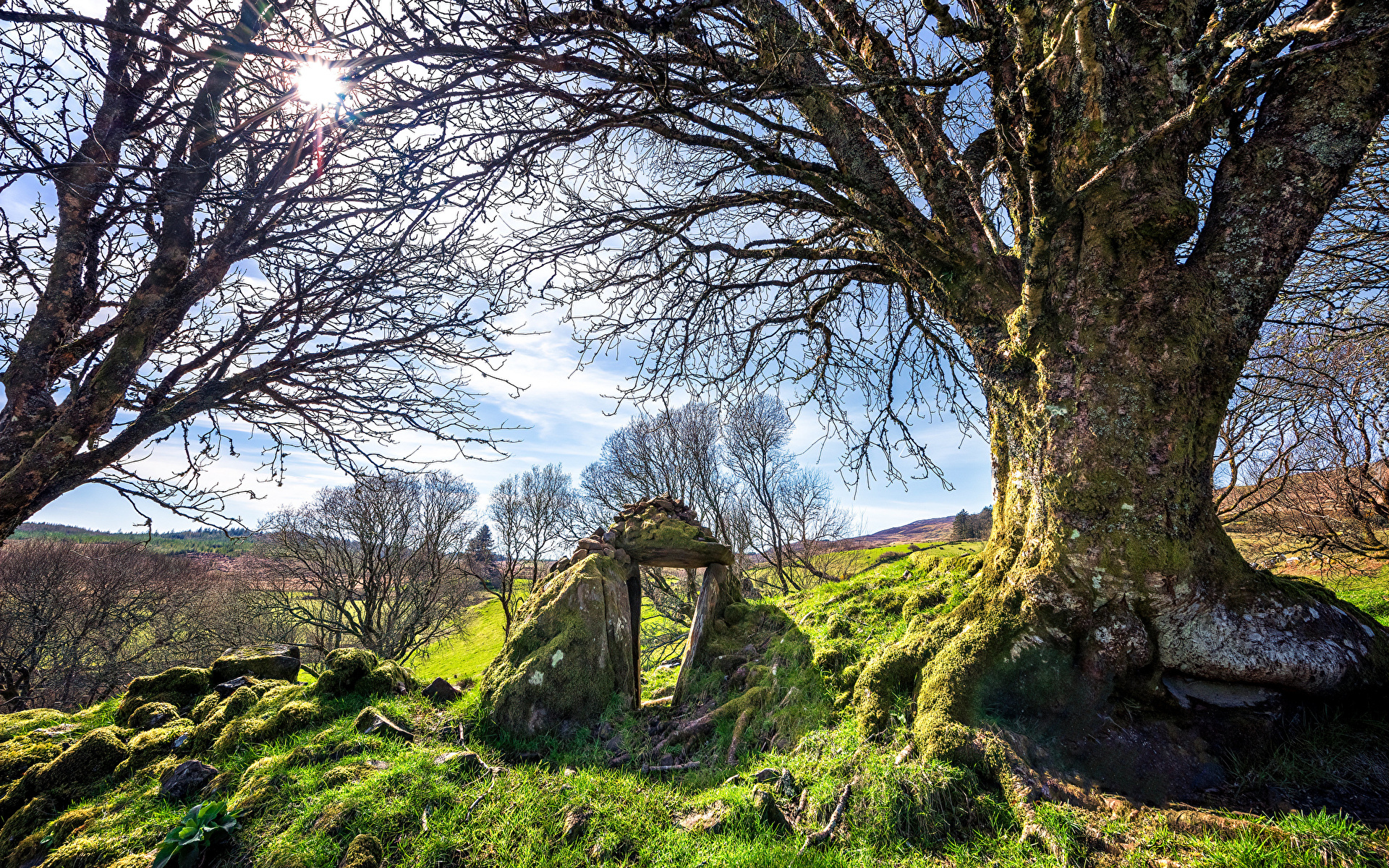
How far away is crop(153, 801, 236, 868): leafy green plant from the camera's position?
3.21 m

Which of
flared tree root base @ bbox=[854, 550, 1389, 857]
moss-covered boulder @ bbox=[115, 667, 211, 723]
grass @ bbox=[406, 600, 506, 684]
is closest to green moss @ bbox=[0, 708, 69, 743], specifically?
moss-covered boulder @ bbox=[115, 667, 211, 723]

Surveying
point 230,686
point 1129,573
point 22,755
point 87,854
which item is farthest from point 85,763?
point 1129,573

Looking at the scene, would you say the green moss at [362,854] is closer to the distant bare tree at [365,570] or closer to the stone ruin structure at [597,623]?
the stone ruin structure at [597,623]

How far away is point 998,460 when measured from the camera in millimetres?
4418

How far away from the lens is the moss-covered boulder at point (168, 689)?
5906 mm

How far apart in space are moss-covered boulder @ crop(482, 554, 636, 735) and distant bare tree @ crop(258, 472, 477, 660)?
532 inches

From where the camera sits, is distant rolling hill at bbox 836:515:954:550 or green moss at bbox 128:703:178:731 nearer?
green moss at bbox 128:703:178:731

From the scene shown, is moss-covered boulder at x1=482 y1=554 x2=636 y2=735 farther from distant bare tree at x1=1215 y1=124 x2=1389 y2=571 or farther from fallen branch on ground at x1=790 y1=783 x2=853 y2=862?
distant bare tree at x1=1215 y1=124 x2=1389 y2=571

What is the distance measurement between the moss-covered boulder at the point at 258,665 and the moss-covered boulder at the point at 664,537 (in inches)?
195

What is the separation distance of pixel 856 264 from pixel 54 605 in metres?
25.6

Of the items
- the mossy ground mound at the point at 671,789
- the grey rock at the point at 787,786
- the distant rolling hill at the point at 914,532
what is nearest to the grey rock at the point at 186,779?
the mossy ground mound at the point at 671,789

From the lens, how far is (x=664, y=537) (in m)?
6.96

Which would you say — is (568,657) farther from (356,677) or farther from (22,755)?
(22,755)

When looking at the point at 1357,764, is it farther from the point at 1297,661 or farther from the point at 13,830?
the point at 13,830
